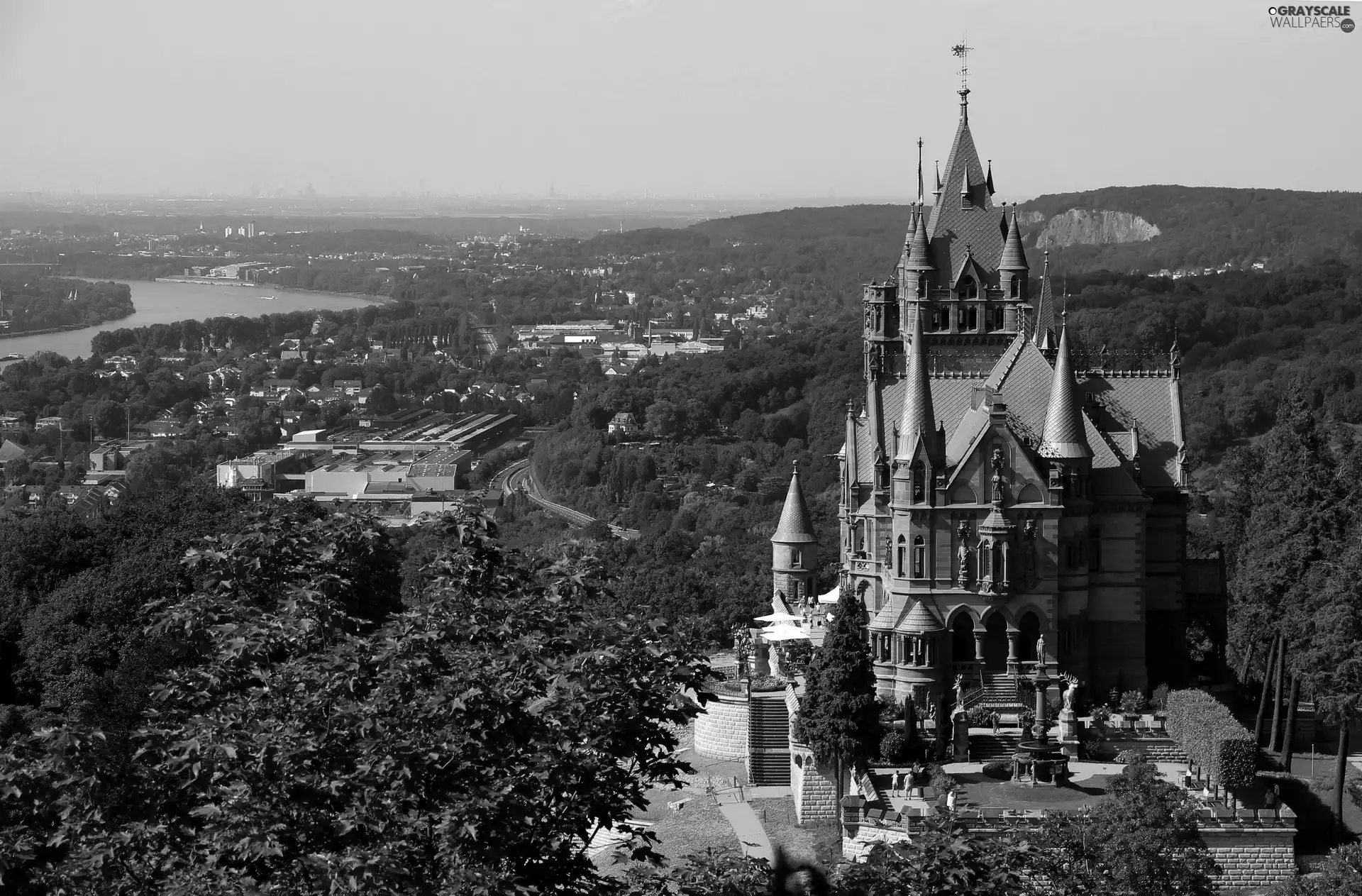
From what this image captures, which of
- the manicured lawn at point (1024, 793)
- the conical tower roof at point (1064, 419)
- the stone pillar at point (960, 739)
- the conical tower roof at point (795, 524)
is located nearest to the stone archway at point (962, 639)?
the stone pillar at point (960, 739)

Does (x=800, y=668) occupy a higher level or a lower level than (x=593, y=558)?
lower

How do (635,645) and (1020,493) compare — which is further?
(1020,493)

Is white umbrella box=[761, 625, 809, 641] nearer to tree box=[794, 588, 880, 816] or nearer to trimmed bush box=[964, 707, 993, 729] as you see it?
trimmed bush box=[964, 707, 993, 729]

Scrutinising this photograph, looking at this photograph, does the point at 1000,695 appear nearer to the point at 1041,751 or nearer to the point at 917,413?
the point at 1041,751

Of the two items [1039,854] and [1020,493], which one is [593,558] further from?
[1020,493]

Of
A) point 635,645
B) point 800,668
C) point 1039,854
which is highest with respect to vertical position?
point 635,645

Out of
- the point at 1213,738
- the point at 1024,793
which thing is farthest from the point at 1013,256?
the point at 1024,793

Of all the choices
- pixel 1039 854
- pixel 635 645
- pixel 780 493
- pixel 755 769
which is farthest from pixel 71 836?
pixel 780 493

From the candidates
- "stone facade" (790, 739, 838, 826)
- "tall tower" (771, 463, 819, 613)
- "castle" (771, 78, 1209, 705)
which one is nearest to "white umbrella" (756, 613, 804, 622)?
"castle" (771, 78, 1209, 705)
